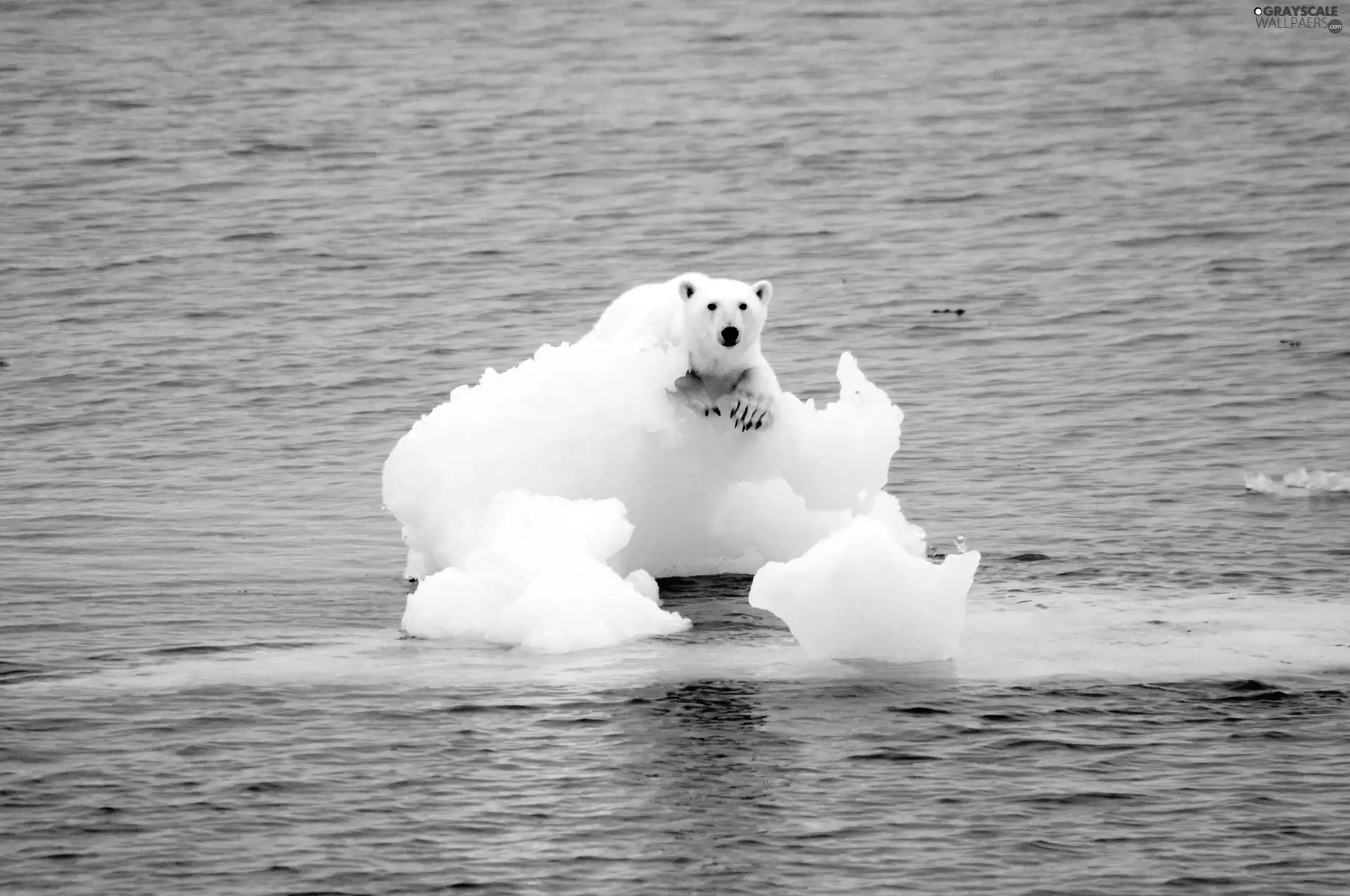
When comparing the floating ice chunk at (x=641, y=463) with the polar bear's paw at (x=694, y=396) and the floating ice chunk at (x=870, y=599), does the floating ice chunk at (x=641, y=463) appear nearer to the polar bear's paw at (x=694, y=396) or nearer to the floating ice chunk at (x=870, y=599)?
the polar bear's paw at (x=694, y=396)

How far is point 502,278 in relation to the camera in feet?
108

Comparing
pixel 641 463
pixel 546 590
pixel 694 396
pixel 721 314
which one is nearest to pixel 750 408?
pixel 694 396

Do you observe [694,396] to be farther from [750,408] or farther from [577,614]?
[577,614]

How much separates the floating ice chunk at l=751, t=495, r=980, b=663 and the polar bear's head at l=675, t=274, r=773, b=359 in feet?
8.17

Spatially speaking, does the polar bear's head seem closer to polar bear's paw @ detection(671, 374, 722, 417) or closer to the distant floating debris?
polar bear's paw @ detection(671, 374, 722, 417)

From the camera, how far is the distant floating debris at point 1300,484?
65.9ft

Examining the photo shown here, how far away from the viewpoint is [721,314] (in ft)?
53.0

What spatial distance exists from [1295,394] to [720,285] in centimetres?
1087

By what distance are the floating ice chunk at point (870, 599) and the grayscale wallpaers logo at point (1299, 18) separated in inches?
1529

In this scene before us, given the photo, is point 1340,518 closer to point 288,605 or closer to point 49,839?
point 288,605

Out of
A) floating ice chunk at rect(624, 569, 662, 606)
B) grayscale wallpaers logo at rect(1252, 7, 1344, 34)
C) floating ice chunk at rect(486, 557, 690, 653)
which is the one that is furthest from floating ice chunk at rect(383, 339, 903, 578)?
grayscale wallpaers logo at rect(1252, 7, 1344, 34)

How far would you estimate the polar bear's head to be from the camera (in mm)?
16172

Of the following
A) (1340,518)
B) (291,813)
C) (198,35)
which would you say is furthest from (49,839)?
(198,35)

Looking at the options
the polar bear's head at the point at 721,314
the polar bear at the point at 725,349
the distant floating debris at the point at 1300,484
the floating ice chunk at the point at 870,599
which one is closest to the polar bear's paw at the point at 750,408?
the polar bear at the point at 725,349
